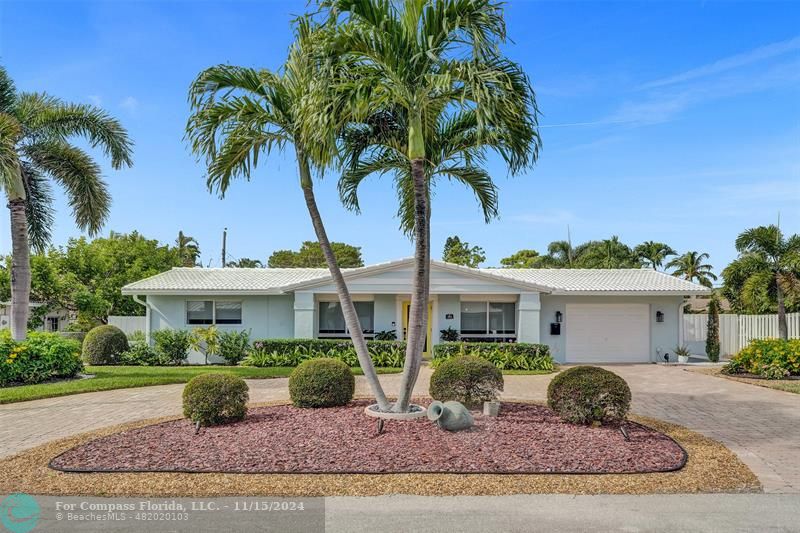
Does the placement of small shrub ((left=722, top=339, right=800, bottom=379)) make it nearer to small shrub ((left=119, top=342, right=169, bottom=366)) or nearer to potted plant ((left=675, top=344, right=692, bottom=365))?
potted plant ((left=675, top=344, right=692, bottom=365))

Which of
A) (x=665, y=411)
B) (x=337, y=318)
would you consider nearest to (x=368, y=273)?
(x=337, y=318)

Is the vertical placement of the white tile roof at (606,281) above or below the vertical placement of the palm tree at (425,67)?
below

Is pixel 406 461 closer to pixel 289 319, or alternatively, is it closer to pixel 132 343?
pixel 289 319

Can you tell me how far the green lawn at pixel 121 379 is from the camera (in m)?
12.4

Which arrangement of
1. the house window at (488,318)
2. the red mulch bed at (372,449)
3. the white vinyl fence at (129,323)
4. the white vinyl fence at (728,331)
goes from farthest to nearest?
1. the white vinyl fence at (129,323)
2. the white vinyl fence at (728,331)
3. the house window at (488,318)
4. the red mulch bed at (372,449)

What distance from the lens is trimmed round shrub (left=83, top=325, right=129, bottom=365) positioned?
19734 mm

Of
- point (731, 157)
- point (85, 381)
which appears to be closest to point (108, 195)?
point (85, 381)

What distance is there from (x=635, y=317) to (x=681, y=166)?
681 centimetres

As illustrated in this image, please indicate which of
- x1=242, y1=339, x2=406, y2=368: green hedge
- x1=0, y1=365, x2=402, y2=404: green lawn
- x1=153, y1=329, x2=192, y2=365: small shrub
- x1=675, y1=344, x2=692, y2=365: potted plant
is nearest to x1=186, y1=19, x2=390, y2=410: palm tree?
x1=0, y1=365, x2=402, y2=404: green lawn

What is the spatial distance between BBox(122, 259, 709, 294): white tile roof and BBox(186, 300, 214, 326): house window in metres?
0.76

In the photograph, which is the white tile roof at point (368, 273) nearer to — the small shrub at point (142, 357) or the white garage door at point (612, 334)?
the white garage door at point (612, 334)

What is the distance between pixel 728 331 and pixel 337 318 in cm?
1485

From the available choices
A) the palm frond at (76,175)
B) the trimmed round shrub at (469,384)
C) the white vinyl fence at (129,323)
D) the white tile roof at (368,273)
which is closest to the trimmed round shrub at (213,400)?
the trimmed round shrub at (469,384)

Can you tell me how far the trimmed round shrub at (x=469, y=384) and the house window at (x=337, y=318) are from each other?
38.9 feet
